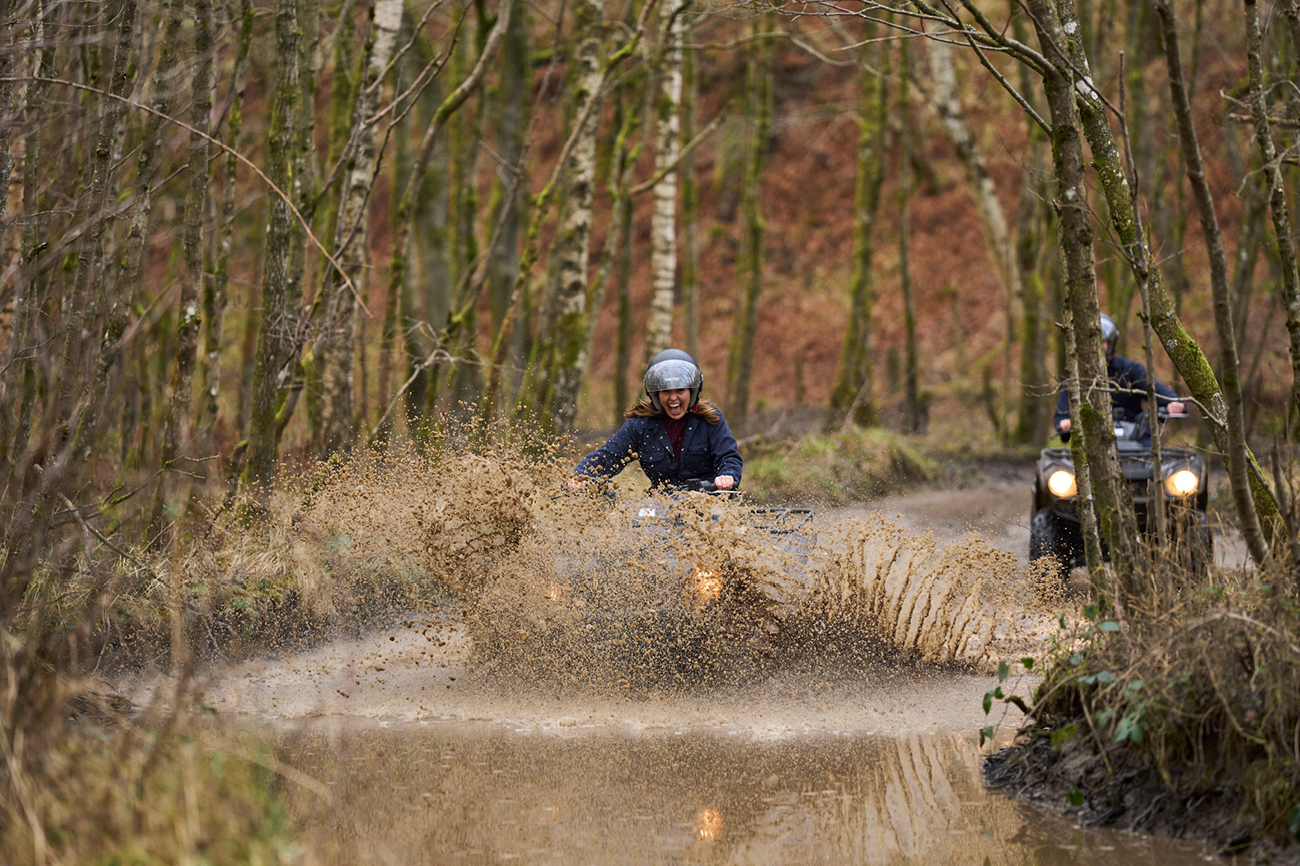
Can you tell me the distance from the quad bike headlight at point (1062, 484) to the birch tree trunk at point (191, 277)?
654 centimetres

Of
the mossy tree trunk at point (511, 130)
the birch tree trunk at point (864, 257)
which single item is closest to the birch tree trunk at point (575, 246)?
the mossy tree trunk at point (511, 130)

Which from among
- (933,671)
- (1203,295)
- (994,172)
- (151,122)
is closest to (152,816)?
(933,671)

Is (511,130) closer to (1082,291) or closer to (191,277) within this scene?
(191,277)

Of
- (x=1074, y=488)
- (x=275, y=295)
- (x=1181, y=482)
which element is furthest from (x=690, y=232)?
(x=1181, y=482)

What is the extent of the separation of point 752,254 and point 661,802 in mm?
17175

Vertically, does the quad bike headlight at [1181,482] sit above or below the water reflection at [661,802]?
above

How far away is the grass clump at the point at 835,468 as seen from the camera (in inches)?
599

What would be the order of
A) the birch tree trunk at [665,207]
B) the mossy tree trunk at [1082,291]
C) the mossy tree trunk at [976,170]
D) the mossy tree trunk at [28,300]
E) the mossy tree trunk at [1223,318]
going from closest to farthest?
the mossy tree trunk at [1223,318], the mossy tree trunk at [1082,291], the mossy tree trunk at [28,300], the birch tree trunk at [665,207], the mossy tree trunk at [976,170]

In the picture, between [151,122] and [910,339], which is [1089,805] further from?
[910,339]

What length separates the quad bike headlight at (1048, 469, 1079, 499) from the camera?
9.59 meters

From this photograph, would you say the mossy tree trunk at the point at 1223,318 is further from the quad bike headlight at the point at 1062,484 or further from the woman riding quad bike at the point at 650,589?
the quad bike headlight at the point at 1062,484

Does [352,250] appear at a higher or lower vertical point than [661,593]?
higher

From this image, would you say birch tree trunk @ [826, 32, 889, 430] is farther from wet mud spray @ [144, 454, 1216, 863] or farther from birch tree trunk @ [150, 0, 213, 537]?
birch tree trunk @ [150, 0, 213, 537]

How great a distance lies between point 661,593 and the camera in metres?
7.41
